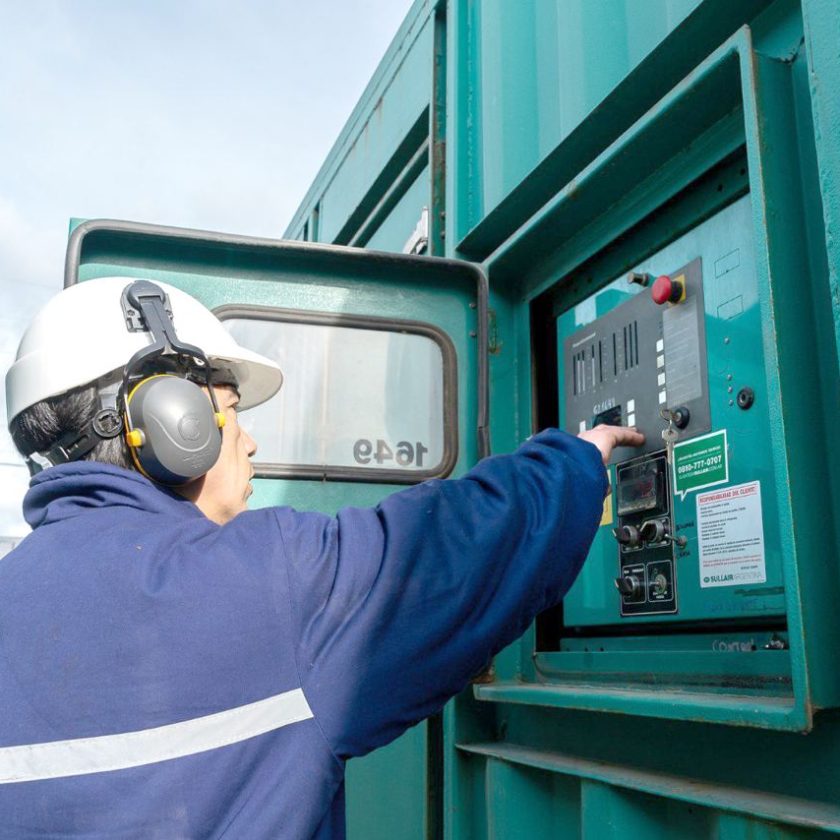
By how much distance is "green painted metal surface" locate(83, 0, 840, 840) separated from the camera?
1.23 meters

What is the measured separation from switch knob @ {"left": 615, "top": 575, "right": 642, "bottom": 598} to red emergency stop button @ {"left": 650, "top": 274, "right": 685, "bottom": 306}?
543 mm

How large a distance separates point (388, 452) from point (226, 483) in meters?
0.73

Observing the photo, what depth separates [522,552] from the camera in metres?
1.29

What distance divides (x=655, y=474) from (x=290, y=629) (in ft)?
2.84

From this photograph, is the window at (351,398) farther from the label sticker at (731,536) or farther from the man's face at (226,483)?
the label sticker at (731,536)

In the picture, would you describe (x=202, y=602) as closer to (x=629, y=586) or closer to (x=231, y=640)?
(x=231, y=640)

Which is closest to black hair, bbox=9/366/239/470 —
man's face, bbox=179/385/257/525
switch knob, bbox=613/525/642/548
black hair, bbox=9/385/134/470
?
black hair, bbox=9/385/134/470

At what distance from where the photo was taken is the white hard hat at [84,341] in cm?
141

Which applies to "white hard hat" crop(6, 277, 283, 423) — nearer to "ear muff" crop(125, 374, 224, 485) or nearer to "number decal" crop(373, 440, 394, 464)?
"ear muff" crop(125, 374, 224, 485)

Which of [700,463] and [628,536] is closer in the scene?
[700,463]

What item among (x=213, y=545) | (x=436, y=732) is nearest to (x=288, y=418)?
(x=436, y=732)

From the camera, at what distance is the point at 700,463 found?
5.30ft

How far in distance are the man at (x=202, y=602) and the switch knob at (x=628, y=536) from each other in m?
0.37

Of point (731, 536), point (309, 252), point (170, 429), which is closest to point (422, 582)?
point (170, 429)
